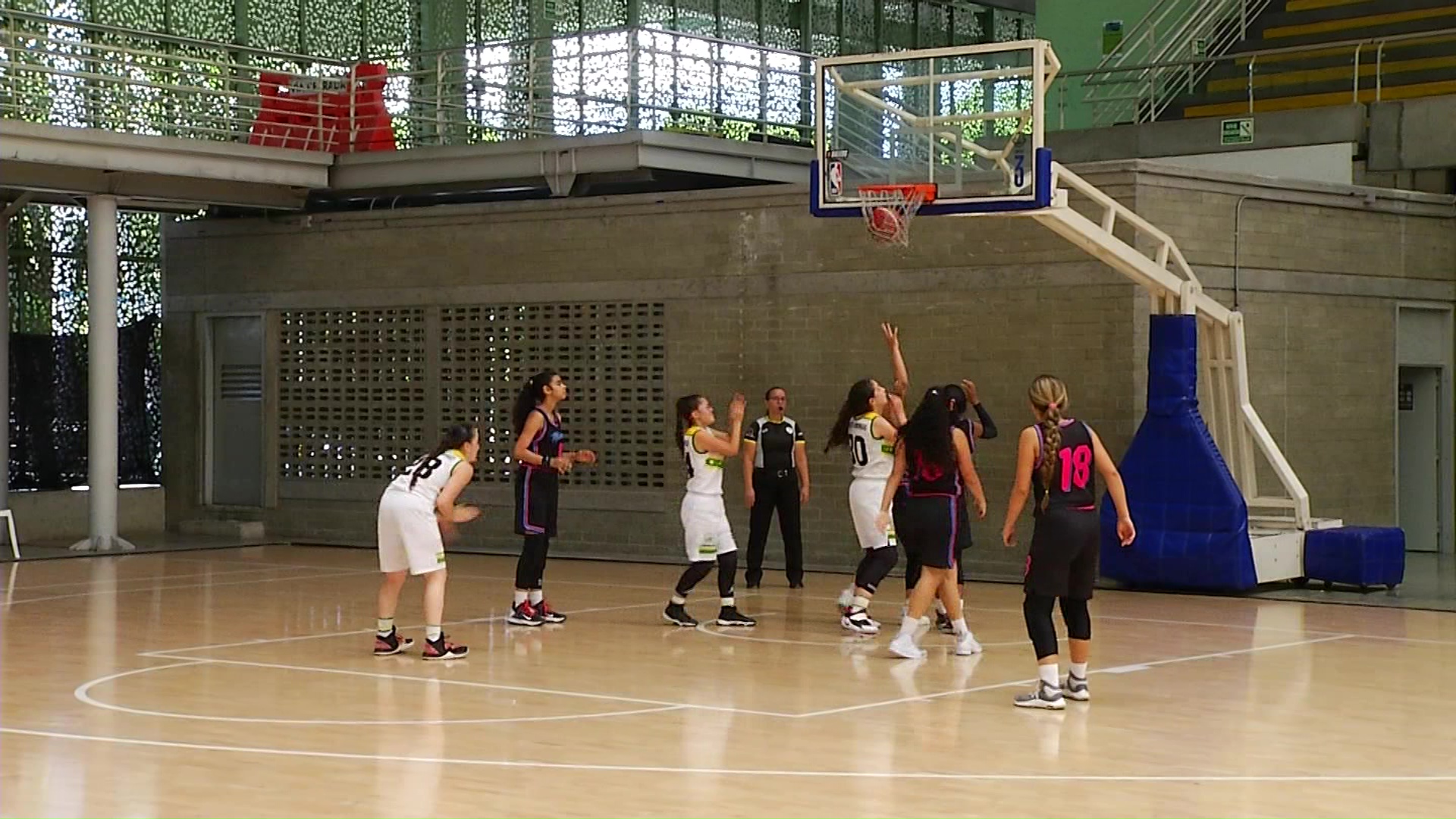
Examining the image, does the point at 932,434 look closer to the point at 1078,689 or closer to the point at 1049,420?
the point at 1049,420

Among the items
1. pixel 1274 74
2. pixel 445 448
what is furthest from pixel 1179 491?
pixel 1274 74

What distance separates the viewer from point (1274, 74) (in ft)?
79.4

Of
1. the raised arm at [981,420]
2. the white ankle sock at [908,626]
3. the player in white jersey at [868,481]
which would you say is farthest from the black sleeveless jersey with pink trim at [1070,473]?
the raised arm at [981,420]

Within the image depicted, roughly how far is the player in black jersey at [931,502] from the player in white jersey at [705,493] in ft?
5.43

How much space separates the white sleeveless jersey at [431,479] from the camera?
1304 cm

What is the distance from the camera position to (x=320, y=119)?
23375 mm

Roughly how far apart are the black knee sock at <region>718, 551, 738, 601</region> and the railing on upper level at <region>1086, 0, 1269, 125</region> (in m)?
11.3

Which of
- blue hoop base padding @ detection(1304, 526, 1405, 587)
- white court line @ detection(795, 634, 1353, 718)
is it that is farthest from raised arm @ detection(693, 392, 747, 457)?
blue hoop base padding @ detection(1304, 526, 1405, 587)

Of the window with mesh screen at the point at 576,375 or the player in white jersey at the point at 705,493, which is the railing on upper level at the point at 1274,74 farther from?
the player in white jersey at the point at 705,493

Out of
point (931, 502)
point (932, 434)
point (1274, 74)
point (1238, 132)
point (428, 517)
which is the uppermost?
point (1274, 74)

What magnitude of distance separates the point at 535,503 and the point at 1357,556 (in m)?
7.55

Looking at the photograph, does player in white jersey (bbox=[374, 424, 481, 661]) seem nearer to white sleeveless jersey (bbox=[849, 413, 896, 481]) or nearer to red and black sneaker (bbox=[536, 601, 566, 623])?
red and black sneaker (bbox=[536, 601, 566, 623])

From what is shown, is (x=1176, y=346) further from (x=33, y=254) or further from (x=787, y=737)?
(x=33, y=254)

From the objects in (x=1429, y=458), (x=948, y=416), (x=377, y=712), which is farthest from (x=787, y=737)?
(x=1429, y=458)
